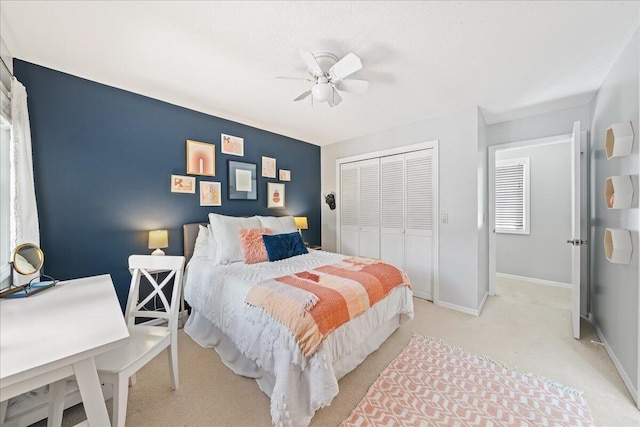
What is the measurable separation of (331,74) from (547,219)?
4.51 metres

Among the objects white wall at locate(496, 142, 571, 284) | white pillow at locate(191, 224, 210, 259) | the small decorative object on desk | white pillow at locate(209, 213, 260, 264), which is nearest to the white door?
white wall at locate(496, 142, 571, 284)

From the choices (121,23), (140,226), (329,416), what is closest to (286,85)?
(121,23)

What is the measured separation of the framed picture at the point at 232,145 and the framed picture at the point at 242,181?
137 mm

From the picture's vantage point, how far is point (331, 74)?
2010mm

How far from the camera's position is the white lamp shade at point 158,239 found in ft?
8.41

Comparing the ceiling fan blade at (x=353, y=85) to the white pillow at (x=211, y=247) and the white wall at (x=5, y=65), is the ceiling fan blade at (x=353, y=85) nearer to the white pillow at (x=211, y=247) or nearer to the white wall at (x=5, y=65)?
the white pillow at (x=211, y=247)

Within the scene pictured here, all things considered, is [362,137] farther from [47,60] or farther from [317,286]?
[47,60]

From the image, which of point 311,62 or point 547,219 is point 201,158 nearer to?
point 311,62

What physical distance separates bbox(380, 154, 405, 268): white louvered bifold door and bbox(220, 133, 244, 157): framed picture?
2183mm

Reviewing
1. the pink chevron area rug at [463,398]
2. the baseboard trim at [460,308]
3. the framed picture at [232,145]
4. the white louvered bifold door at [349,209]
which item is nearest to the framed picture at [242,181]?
the framed picture at [232,145]

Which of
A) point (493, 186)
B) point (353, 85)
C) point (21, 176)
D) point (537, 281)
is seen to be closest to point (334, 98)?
point (353, 85)

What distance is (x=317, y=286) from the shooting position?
6.11 ft

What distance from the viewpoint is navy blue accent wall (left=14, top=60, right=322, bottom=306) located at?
2.12m

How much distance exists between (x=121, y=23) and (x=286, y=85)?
129 cm
